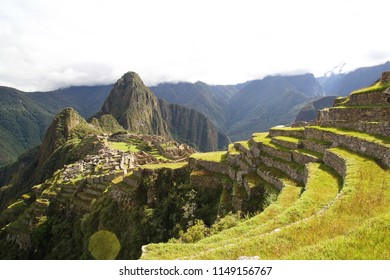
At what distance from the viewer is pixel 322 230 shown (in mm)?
10727

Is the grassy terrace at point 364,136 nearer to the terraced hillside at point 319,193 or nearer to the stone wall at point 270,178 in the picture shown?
the terraced hillside at point 319,193

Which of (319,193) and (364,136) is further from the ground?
(364,136)

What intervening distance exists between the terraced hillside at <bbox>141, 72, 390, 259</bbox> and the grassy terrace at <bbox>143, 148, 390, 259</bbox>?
0.08 ft

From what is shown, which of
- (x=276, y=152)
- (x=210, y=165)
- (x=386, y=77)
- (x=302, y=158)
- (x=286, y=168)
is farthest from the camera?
(x=210, y=165)

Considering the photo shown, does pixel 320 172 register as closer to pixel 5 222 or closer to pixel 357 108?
pixel 357 108

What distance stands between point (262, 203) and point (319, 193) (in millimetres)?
6131

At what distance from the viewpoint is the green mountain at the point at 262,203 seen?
10.4 m

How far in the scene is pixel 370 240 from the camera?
8117 millimetres

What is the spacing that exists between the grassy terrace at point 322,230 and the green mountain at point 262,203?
4 cm

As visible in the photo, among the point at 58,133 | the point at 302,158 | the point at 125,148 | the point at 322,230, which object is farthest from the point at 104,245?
the point at 58,133

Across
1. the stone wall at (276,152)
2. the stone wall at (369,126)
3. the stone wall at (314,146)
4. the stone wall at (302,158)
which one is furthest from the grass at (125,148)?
the stone wall at (369,126)

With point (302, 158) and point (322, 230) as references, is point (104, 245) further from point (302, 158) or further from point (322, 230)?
point (322, 230)

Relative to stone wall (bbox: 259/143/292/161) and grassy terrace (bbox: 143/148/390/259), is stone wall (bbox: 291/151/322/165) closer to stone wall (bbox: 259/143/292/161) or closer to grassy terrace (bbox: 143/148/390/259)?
stone wall (bbox: 259/143/292/161)

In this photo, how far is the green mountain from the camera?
34.1ft
